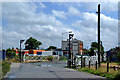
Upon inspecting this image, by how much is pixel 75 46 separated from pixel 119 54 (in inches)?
640

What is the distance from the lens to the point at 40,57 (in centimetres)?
5325

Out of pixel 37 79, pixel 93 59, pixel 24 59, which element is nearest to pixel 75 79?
pixel 37 79

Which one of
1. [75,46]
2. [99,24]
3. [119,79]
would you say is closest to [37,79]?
[119,79]

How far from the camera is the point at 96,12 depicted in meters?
21.2

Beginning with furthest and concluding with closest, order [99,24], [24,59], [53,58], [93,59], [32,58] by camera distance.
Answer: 1. [53,58]
2. [32,58]
3. [24,59]
4. [93,59]
5. [99,24]

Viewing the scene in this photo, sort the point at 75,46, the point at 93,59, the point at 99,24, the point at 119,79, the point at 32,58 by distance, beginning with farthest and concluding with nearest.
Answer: the point at 32,58 → the point at 93,59 → the point at 75,46 → the point at 99,24 → the point at 119,79

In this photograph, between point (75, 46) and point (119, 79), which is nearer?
point (119, 79)

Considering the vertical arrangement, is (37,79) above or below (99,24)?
below

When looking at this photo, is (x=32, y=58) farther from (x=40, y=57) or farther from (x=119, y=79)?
(x=119, y=79)

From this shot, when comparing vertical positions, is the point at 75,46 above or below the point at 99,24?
below

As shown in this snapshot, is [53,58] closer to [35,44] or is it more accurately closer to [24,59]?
[24,59]

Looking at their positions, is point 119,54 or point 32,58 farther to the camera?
point 32,58

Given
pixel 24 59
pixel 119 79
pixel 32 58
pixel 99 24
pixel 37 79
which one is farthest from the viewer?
pixel 32 58

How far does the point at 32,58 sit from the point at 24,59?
351 centimetres
